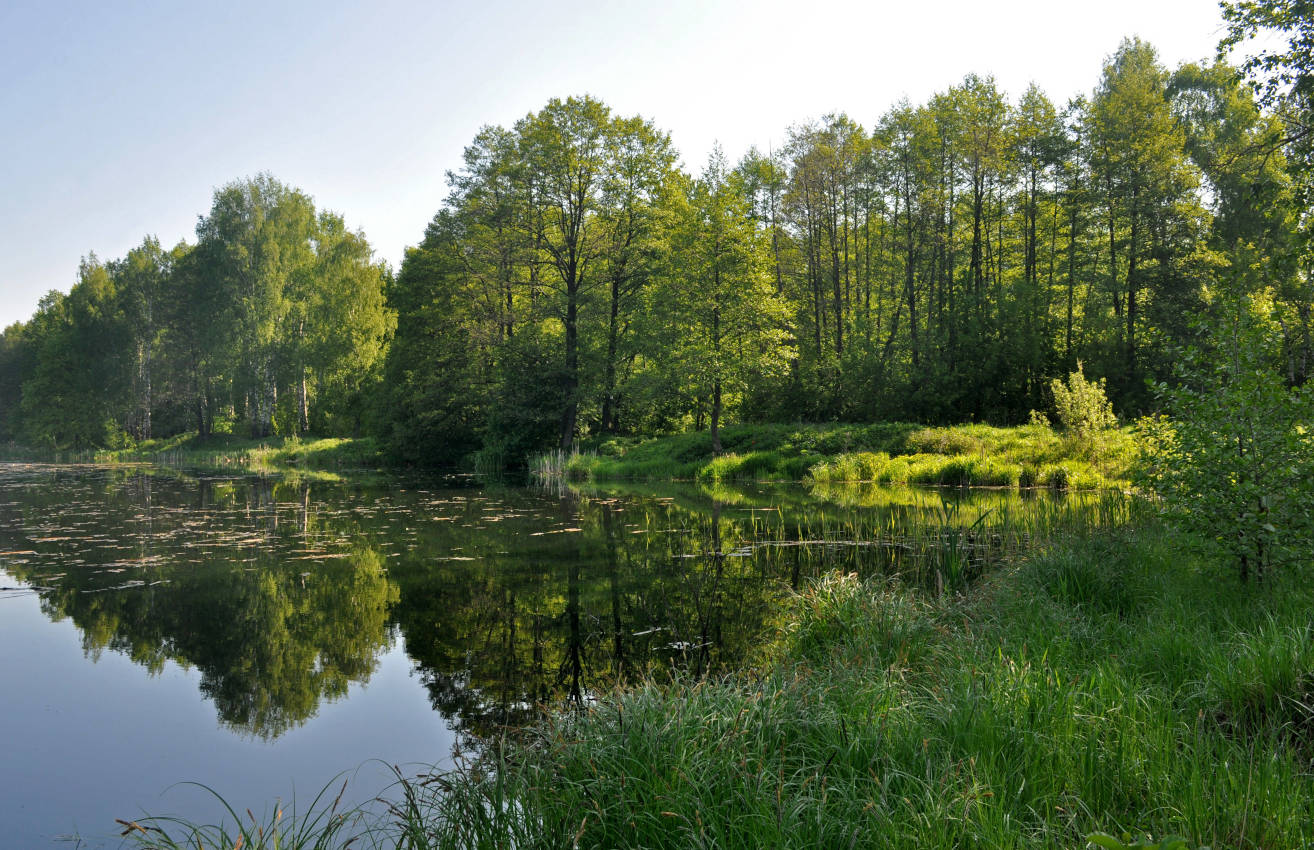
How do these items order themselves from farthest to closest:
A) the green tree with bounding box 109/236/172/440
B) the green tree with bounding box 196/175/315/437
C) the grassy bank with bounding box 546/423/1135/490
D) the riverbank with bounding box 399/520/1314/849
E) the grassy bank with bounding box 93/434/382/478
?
1. the green tree with bounding box 109/236/172/440
2. the green tree with bounding box 196/175/315/437
3. the grassy bank with bounding box 93/434/382/478
4. the grassy bank with bounding box 546/423/1135/490
5. the riverbank with bounding box 399/520/1314/849

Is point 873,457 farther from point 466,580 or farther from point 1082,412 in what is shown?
point 466,580

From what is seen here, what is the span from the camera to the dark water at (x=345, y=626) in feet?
14.4

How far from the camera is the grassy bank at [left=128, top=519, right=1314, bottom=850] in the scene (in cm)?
275

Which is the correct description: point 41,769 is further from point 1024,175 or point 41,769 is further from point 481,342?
point 1024,175

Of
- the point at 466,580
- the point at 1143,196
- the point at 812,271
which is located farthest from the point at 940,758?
the point at 812,271

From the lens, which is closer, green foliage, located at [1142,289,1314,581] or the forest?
green foliage, located at [1142,289,1314,581]

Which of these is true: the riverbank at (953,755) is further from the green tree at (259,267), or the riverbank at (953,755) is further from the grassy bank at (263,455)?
the green tree at (259,267)

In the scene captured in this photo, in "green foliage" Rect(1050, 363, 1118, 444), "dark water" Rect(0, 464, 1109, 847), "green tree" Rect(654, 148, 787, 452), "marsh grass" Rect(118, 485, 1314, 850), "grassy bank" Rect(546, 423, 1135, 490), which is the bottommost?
"dark water" Rect(0, 464, 1109, 847)

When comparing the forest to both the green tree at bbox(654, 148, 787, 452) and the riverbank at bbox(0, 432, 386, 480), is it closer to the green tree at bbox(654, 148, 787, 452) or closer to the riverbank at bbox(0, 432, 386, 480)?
the green tree at bbox(654, 148, 787, 452)

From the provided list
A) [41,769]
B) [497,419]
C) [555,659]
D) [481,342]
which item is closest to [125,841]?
[41,769]

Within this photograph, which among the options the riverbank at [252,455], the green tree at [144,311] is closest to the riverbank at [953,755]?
the riverbank at [252,455]

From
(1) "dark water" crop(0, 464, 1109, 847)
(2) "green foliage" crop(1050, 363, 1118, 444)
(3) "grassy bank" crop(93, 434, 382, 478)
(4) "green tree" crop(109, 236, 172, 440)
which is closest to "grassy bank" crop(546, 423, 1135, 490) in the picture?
(2) "green foliage" crop(1050, 363, 1118, 444)

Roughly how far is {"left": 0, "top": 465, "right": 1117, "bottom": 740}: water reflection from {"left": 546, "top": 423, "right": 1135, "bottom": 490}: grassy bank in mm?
3044

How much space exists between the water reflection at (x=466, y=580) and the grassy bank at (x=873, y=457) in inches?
120
